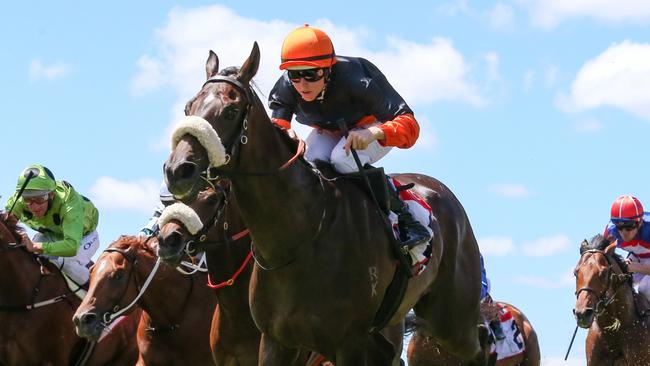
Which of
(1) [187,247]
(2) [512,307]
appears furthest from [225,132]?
(2) [512,307]

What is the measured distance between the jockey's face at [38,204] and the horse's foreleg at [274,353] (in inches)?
192

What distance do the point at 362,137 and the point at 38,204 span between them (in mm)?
5029

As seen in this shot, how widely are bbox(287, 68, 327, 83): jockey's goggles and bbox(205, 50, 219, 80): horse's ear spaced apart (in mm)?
573

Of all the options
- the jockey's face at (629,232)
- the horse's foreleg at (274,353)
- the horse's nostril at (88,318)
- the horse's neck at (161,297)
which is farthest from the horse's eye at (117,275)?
the jockey's face at (629,232)

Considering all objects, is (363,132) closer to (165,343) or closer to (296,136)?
(296,136)

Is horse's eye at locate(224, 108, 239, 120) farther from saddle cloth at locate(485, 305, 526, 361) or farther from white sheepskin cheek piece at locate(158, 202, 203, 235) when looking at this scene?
saddle cloth at locate(485, 305, 526, 361)

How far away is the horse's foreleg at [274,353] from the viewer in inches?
333

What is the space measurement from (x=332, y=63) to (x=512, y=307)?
925 centimetres

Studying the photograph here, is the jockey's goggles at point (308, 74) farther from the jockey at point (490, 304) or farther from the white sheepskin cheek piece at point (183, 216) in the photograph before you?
the jockey at point (490, 304)

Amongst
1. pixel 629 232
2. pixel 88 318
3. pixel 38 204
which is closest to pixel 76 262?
pixel 38 204

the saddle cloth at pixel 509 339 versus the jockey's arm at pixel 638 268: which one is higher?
the jockey's arm at pixel 638 268

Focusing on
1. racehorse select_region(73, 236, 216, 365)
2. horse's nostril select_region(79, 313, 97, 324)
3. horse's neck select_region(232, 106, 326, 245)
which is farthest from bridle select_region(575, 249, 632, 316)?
horse's neck select_region(232, 106, 326, 245)

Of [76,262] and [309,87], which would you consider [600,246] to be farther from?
[309,87]

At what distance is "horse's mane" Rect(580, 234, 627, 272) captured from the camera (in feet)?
49.8
